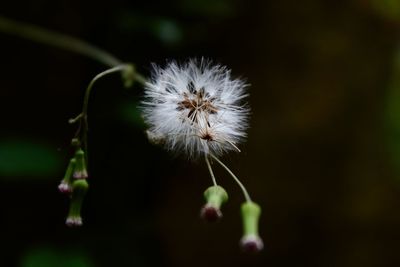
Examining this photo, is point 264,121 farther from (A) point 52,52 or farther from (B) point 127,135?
(A) point 52,52

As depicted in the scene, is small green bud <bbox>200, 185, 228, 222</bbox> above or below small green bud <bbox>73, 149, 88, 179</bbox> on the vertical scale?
below

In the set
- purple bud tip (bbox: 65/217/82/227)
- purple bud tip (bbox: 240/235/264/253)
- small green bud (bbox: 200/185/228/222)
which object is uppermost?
small green bud (bbox: 200/185/228/222)

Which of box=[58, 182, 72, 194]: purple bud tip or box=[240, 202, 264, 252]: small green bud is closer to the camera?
box=[240, 202, 264, 252]: small green bud

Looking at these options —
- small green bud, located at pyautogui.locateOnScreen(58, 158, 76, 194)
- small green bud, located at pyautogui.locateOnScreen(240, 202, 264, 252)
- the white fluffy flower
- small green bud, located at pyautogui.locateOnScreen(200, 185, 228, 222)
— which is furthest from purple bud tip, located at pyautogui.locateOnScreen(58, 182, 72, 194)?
small green bud, located at pyautogui.locateOnScreen(240, 202, 264, 252)

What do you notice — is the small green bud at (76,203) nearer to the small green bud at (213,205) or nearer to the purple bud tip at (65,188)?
the purple bud tip at (65,188)

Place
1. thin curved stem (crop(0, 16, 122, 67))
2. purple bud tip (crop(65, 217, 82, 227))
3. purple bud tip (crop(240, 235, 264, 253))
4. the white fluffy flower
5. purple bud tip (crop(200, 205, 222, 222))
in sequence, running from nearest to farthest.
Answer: purple bud tip (crop(240, 235, 264, 253)), purple bud tip (crop(200, 205, 222, 222)), purple bud tip (crop(65, 217, 82, 227)), the white fluffy flower, thin curved stem (crop(0, 16, 122, 67))

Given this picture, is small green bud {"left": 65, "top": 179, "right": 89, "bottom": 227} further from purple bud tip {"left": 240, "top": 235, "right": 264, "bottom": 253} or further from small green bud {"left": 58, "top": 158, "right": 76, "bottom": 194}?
purple bud tip {"left": 240, "top": 235, "right": 264, "bottom": 253}

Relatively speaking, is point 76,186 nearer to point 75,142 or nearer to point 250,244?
point 75,142

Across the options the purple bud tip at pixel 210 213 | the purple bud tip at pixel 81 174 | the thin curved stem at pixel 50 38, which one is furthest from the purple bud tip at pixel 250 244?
the thin curved stem at pixel 50 38
